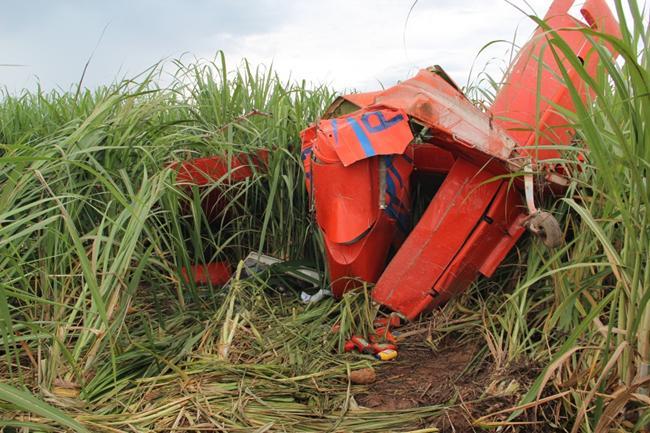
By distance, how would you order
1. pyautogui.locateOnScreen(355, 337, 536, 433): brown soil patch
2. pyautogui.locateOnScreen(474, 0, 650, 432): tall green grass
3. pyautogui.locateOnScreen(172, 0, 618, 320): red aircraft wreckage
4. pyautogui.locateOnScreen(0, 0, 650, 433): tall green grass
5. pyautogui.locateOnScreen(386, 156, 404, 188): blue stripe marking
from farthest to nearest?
pyautogui.locateOnScreen(386, 156, 404, 188): blue stripe marking, pyautogui.locateOnScreen(172, 0, 618, 320): red aircraft wreckage, pyautogui.locateOnScreen(355, 337, 536, 433): brown soil patch, pyautogui.locateOnScreen(0, 0, 650, 433): tall green grass, pyautogui.locateOnScreen(474, 0, 650, 432): tall green grass

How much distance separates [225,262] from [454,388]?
1293mm

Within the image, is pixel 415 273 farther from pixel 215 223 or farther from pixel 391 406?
pixel 215 223

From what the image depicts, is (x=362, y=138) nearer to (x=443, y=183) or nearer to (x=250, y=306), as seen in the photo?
(x=443, y=183)

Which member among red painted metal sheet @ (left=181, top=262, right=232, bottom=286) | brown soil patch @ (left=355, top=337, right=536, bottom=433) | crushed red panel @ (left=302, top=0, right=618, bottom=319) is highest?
crushed red panel @ (left=302, top=0, right=618, bottom=319)

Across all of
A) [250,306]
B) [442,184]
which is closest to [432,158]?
[442,184]

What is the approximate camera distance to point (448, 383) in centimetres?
178

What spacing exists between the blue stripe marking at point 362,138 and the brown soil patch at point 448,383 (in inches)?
23.8

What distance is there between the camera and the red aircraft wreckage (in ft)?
6.63

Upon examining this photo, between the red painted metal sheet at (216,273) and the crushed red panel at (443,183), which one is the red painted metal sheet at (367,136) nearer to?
the crushed red panel at (443,183)

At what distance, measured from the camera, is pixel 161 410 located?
161cm

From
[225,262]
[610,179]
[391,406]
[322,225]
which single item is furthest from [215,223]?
[610,179]

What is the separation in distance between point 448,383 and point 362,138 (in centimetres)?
79

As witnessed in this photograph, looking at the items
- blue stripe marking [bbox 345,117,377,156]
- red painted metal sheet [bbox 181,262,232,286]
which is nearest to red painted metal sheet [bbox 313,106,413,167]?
blue stripe marking [bbox 345,117,377,156]

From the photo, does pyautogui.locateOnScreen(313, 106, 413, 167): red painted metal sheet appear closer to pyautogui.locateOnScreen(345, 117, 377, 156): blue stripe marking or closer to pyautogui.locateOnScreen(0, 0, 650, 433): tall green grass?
pyautogui.locateOnScreen(345, 117, 377, 156): blue stripe marking
